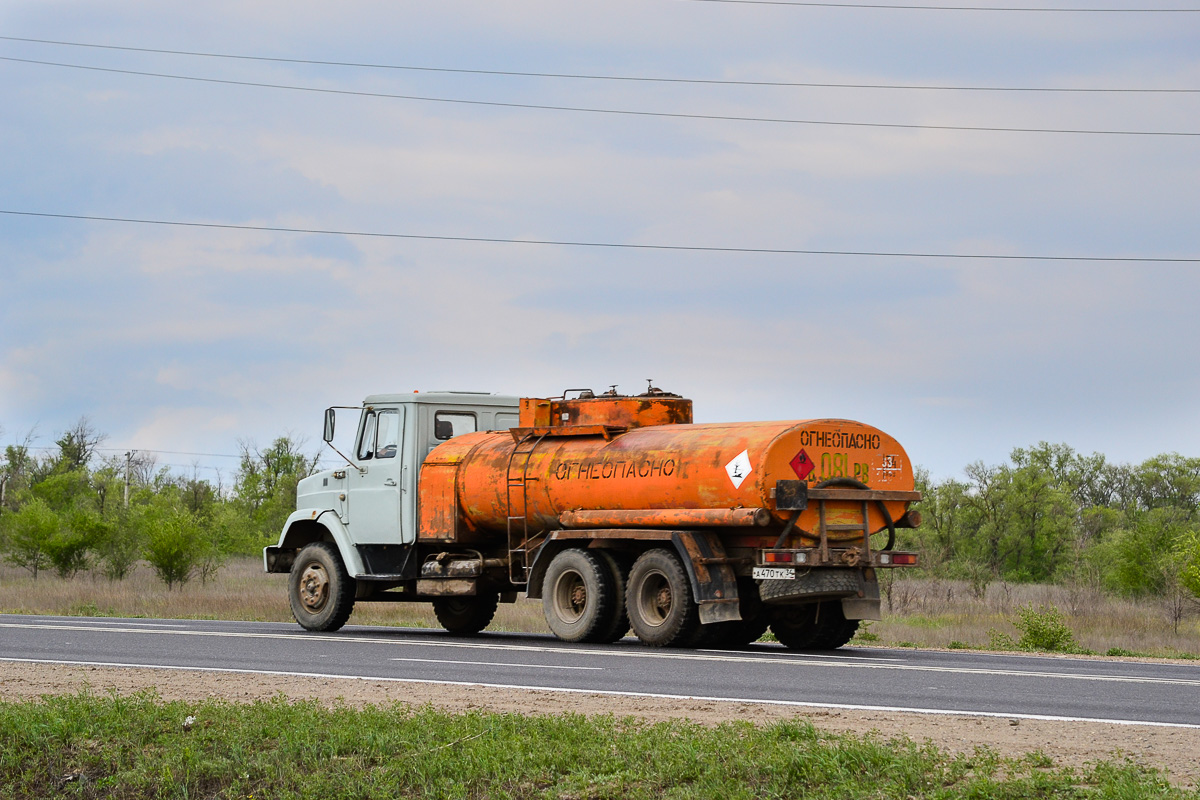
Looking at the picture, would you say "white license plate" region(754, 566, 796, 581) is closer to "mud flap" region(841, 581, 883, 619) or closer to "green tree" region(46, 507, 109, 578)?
"mud flap" region(841, 581, 883, 619)

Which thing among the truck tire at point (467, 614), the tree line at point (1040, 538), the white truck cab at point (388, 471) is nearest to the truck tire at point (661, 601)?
the white truck cab at point (388, 471)

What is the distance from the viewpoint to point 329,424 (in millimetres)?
18719

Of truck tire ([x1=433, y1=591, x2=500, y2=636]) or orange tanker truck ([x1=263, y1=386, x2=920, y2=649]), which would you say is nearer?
orange tanker truck ([x1=263, y1=386, x2=920, y2=649])

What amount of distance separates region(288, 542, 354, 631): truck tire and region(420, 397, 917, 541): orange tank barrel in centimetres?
160

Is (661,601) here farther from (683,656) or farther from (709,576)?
(683,656)

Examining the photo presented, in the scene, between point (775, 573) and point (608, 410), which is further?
point (608, 410)

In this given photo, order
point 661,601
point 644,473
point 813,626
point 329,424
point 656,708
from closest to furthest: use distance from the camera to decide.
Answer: point 656,708 < point 661,601 < point 644,473 < point 813,626 < point 329,424

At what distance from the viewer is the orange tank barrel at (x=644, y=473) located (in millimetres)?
15195

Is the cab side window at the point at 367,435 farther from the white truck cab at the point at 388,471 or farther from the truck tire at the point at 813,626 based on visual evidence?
the truck tire at the point at 813,626

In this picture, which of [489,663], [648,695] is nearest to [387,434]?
[489,663]

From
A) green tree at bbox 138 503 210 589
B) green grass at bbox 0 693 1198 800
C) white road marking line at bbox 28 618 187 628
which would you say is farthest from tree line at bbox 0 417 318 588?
green grass at bbox 0 693 1198 800

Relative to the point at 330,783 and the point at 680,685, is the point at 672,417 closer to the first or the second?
the point at 680,685

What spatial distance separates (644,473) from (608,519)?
2.61ft

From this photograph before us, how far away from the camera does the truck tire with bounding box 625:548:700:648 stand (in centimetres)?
1541
